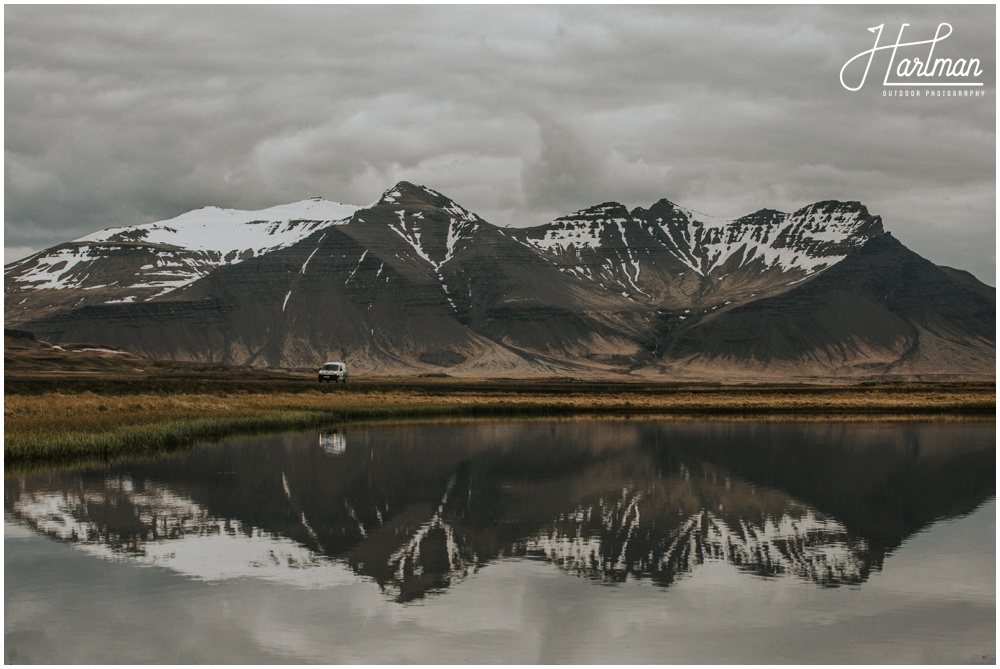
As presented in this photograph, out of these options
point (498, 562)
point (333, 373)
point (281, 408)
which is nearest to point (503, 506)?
point (498, 562)

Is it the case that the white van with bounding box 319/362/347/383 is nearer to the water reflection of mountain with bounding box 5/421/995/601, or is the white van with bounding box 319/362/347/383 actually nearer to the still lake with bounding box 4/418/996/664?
the water reflection of mountain with bounding box 5/421/995/601

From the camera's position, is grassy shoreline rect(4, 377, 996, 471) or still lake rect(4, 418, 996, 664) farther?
grassy shoreline rect(4, 377, 996, 471)

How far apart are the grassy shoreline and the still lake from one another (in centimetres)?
416

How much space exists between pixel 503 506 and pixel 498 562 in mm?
8626

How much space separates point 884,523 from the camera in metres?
32.5

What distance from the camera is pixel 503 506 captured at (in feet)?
115

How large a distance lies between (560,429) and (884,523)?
123 ft

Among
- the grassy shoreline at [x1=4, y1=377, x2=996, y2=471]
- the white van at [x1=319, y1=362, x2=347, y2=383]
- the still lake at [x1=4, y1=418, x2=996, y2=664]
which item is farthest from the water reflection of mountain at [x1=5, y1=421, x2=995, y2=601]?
the white van at [x1=319, y1=362, x2=347, y2=383]

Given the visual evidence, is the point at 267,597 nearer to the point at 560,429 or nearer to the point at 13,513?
the point at 13,513

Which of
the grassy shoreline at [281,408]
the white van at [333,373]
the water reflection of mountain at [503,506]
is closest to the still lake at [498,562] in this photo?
the water reflection of mountain at [503,506]

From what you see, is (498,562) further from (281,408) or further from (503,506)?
(281,408)

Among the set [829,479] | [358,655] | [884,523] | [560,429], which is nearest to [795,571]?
[884,523]

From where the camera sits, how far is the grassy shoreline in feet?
159

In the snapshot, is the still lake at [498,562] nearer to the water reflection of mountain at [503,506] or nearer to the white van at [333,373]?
the water reflection of mountain at [503,506]
